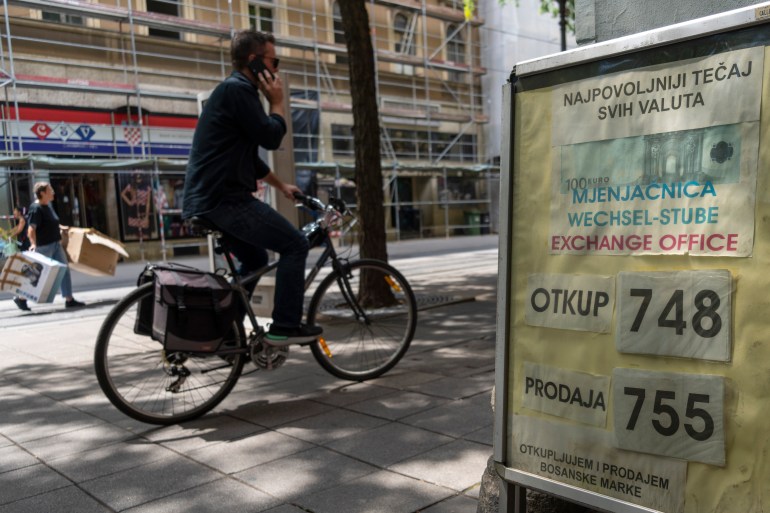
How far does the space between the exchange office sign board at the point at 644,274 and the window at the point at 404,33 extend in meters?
25.5

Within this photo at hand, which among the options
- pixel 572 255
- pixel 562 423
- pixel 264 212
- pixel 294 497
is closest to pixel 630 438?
pixel 562 423

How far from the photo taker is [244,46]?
4.14 m

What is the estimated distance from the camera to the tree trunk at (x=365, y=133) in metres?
7.61

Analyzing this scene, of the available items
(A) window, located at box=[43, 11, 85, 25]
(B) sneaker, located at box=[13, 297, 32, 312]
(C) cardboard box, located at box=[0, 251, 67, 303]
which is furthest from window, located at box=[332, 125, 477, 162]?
(C) cardboard box, located at box=[0, 251, 67, 303]

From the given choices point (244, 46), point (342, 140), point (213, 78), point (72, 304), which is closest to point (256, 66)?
point (244, 46)

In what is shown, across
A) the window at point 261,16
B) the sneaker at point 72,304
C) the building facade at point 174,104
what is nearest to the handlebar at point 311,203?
the sneaker at point 72,304

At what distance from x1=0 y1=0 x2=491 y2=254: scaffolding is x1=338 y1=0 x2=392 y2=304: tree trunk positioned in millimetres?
11569

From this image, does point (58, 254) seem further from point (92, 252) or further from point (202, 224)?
point (202, 224)

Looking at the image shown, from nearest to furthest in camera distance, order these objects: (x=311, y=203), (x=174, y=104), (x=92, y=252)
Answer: (x=311, y=203) < (x=92, y=252) < (x=174, y=104)

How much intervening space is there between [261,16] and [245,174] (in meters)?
20.2

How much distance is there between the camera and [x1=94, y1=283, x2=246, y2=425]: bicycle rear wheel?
12.4 ft

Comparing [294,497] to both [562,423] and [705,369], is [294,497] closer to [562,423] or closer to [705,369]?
A: [562,423]

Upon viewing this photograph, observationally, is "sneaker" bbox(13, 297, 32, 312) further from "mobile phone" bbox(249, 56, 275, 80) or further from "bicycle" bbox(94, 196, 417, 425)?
"mobile phone" bbox(249, 56, 275, 80)

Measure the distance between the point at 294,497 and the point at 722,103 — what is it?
217cm
